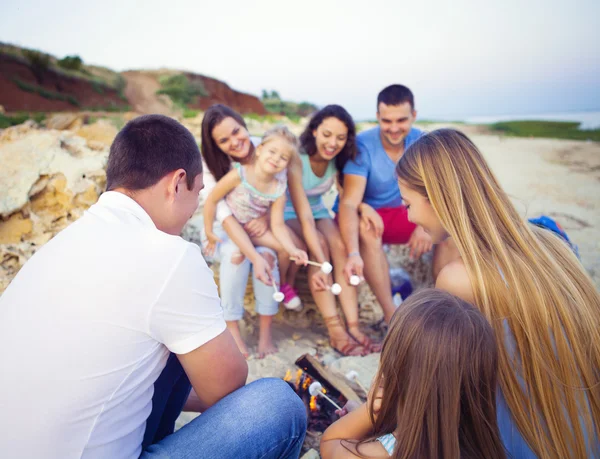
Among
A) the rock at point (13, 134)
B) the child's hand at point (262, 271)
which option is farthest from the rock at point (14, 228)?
the child's hand at point (262, 271)

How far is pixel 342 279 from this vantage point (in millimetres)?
3039

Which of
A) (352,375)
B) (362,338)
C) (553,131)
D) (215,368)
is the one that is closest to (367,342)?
(362,338)

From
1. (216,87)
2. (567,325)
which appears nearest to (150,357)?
(567,325)

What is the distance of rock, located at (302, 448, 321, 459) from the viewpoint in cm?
181

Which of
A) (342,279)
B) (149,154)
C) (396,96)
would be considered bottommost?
(342,279)

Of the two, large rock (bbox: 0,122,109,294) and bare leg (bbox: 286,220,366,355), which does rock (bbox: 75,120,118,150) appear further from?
bare leg (bbox: 286,220,366,355)

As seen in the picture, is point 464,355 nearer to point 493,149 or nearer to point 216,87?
point 493,149

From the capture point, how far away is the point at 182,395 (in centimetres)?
158

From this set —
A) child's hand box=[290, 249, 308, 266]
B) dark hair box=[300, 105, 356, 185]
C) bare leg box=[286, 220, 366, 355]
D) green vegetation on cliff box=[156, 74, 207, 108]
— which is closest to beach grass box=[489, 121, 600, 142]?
dark hair box=[300, 105, 356, 185]

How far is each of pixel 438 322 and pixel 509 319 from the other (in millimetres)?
491

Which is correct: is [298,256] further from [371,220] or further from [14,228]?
[14,228]

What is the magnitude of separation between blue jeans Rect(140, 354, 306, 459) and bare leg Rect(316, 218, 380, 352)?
147 centimetres

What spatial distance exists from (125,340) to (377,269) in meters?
2.22

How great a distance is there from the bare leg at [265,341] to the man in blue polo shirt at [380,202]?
2.34 ft
